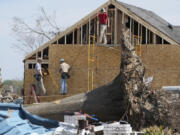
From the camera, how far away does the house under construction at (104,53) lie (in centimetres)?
2092

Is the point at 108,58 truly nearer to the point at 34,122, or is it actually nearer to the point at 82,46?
the point at 82,46

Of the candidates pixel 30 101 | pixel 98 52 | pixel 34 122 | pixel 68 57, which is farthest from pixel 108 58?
pixel 34 122

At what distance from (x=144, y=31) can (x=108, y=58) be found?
8.53ft

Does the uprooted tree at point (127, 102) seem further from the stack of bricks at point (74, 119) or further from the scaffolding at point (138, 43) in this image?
the scaffolding at point (138, 43)

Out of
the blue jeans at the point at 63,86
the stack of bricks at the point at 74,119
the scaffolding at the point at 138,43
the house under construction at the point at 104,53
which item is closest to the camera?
the stack of bricks at the point at 74,119

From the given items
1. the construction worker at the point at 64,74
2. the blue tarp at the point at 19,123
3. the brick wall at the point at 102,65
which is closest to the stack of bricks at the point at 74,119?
the blue tarp at the point at 19,123

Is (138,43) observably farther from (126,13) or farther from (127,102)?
(127,102)

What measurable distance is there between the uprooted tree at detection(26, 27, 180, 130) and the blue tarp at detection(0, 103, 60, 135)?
1553mm

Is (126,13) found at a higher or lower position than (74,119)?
higher

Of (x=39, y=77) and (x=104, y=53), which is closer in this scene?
(x=39, y=77)

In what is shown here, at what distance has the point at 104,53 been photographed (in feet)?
71.5

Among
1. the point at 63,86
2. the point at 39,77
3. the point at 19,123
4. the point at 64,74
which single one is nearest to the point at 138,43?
the point at 64,74

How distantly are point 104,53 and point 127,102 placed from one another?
9091 millimetres

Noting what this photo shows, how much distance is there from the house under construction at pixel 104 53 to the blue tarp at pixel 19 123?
8.31 meters
